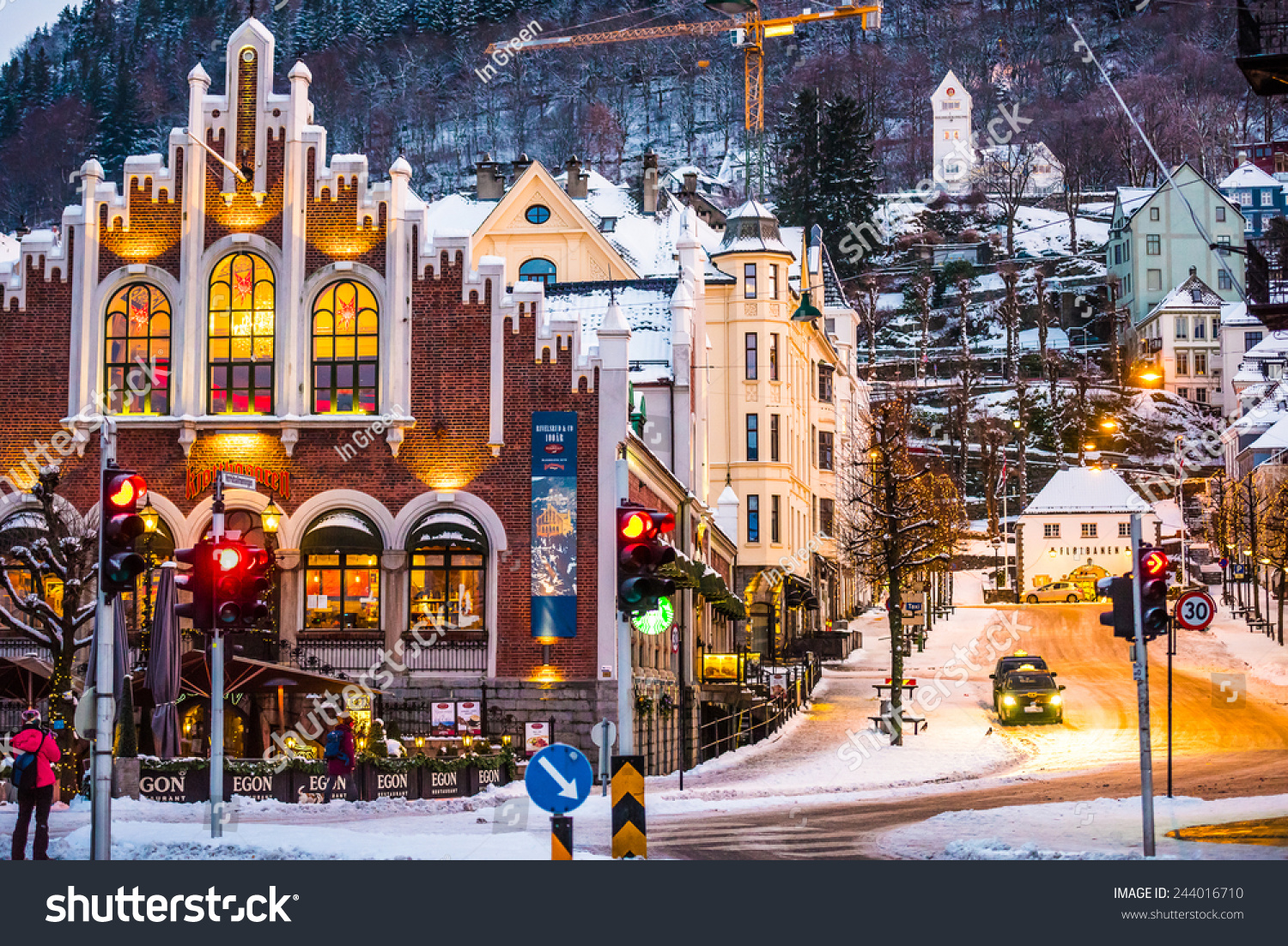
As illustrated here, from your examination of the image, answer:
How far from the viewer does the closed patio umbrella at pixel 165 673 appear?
32.3m

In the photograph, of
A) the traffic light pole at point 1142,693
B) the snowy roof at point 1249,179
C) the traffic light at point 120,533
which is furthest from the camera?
the snowy roof at point 1249,179

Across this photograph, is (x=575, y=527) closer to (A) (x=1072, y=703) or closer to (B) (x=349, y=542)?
(B) (x=349, y=542)

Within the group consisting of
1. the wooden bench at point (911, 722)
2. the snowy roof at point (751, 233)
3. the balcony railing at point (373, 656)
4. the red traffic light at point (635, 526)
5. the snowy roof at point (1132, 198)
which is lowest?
the wooden bench at point (911, 722)

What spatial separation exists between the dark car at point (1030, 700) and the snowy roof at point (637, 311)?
14168 millimetres

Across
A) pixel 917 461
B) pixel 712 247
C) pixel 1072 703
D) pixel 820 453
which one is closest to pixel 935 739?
pixel 1072 703

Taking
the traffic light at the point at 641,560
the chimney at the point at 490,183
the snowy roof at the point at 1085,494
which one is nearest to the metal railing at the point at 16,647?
the traffic light at the point at 641,560

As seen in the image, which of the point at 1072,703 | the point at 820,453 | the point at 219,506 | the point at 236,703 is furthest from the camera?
the point at 820,453

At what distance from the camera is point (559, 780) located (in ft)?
56.9

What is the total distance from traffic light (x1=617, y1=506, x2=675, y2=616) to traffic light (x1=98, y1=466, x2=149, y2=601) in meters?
5.43

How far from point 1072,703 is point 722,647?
46.7 ft

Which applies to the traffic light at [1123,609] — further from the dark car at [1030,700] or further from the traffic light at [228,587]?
the dark car at [1030,700]

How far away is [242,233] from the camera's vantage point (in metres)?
42.3

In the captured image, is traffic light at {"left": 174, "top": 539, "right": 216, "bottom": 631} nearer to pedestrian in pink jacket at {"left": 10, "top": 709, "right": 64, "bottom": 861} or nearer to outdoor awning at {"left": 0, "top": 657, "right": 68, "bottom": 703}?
pedestrian in pink jacket at {"left": 10, "top": 709, "right": 64, "bottom": 861}

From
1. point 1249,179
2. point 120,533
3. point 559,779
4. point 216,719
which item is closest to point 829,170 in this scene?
point 1249,179
